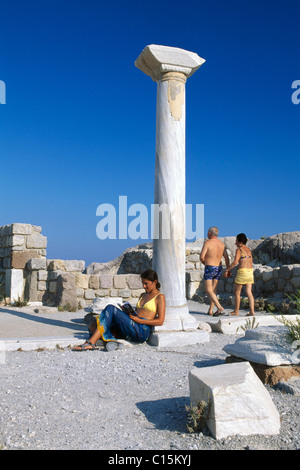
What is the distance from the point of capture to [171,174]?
6.41 m

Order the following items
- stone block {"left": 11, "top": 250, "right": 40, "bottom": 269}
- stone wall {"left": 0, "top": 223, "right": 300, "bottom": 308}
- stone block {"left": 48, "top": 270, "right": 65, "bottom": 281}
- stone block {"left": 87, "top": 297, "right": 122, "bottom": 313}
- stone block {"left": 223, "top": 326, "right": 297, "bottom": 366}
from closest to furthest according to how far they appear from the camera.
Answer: stone block {"left": 223, "top": 326, "right": 297, "bottom": 366} < stone block {"left": 87, "top": 297, "right": 122, "bottom": 313} < stone wall {"left": 0, "top": 223, "right": 300, "bottom": 308} < stone block {"left": 48, "top": 270, "right": 65, "bottom": 281} < stone block {"left": 11, "top": 250, "right": 40, "bottom": 269}

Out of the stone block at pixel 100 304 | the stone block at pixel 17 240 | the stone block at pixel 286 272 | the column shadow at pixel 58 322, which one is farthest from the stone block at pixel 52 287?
the stone block at pixel 286 272

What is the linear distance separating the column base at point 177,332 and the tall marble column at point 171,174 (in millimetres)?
14

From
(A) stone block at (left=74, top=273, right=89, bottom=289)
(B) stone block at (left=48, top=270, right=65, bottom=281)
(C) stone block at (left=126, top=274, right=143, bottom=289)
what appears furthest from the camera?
(C) stone block at (left=126, top=274, right=143, bottom=289)

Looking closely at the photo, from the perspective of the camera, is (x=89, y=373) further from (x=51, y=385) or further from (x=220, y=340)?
(x=220, y=340)

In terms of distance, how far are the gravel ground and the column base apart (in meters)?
0.57

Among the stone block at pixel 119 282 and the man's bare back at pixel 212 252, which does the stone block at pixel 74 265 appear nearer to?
the stone block at pixel 119 282

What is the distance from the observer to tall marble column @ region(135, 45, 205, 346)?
6.38 metres

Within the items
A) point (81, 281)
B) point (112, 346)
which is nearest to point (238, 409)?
point (112, 346)

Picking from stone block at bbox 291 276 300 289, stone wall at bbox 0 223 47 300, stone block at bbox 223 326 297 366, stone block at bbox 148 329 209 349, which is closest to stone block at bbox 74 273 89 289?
stone wall at bbox 0 223 47 300

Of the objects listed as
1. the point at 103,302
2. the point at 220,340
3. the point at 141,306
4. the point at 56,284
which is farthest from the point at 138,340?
the point at 56,284

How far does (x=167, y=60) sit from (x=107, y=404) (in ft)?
15.9

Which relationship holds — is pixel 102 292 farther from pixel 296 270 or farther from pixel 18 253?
pixel 296 270

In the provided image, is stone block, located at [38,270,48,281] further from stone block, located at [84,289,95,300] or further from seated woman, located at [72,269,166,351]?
seated woman, located at [72,269,166,351]
